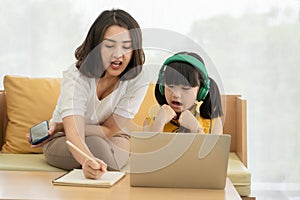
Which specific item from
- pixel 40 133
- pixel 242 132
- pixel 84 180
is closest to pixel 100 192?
pixel 84 180

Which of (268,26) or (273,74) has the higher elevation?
(268,26)

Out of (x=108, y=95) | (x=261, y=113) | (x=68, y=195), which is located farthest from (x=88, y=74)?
(x=261, y=113)

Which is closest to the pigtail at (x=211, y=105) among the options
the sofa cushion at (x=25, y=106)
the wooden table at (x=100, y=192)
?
the wooden table at (x=100, y=192)

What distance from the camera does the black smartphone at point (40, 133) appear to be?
2238 millimetres

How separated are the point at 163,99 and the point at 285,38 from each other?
124cm

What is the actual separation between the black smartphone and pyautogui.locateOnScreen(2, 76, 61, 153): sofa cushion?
346 mm

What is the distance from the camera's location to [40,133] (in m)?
2.25

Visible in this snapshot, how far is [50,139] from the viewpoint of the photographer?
7.55 ft

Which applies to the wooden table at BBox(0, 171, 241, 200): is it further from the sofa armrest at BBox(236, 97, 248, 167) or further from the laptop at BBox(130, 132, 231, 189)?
the sofa armrest at BBox(236, 97, 248, 167)

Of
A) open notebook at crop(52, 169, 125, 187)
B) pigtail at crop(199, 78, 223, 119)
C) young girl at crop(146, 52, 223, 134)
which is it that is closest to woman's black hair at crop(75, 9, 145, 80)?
young girl at crop(146, 52, 223, 134)

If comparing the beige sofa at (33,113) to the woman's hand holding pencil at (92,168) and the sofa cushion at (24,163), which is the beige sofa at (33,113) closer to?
the sofa cushion at (24,163)

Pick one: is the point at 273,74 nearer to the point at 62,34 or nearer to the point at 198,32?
the point at 198,32

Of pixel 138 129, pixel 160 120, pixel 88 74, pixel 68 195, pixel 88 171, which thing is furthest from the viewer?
pixel 138 129

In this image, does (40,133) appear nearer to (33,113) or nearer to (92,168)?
(33,113)
